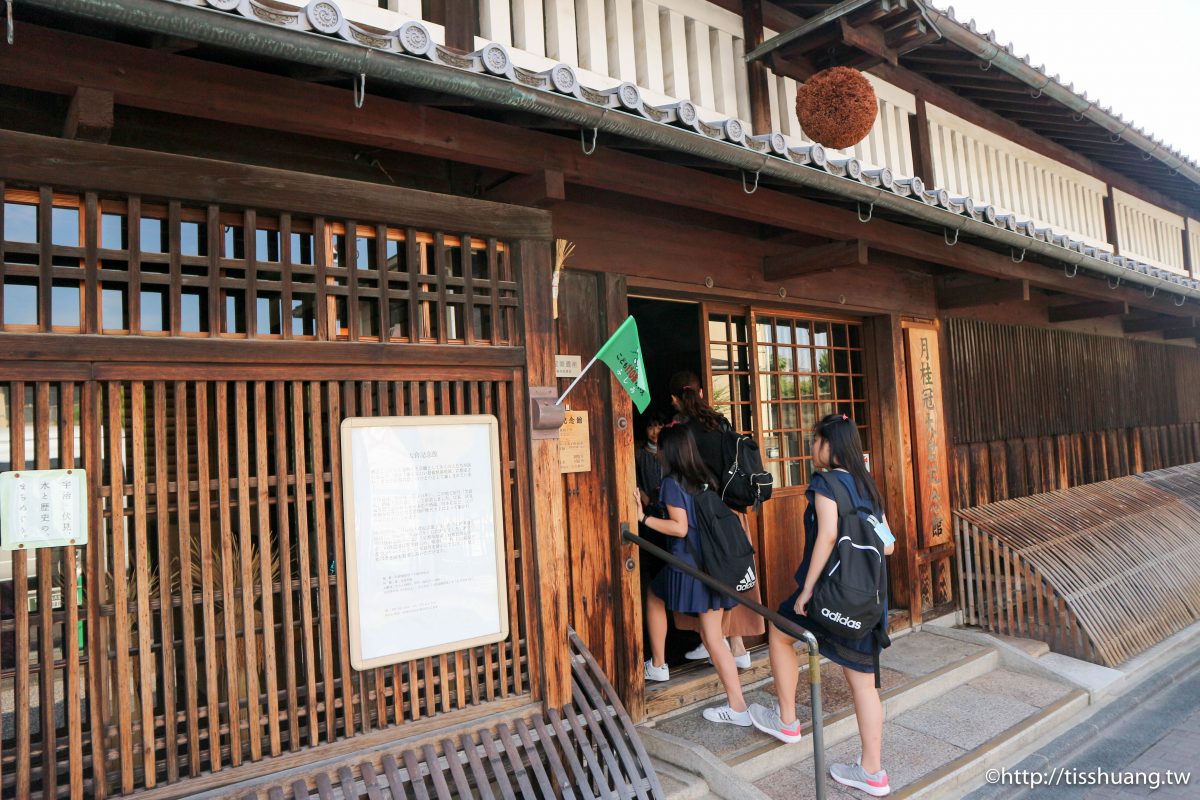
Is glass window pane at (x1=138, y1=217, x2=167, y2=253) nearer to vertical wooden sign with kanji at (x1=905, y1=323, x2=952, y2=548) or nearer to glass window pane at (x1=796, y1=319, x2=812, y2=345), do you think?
glass window pane at (x1=796, y1=319, x2=812, y2=345)

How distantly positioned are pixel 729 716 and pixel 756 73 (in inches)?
194

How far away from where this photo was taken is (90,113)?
2744 millimetres

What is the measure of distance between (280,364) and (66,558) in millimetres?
1085

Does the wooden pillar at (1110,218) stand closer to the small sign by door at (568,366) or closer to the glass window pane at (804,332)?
the glass window pane at (804,332)

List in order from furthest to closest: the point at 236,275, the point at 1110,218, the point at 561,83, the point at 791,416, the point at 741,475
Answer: the point at 1110,218
the point at 791,416
the point at 741,475
the point at 236,275
the point at 561,83

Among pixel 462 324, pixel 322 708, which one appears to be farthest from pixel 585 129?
pixel 322 708

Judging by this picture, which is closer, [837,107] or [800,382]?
[837,107]

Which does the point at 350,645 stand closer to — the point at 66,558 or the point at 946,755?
the point at 66,558

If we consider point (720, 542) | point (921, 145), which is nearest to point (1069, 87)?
point (921, 145)

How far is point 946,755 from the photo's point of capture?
16.0 ft

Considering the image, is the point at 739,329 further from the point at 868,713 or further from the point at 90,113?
the point at 90,113

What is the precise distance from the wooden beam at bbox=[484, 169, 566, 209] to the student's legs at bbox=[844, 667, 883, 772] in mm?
3199

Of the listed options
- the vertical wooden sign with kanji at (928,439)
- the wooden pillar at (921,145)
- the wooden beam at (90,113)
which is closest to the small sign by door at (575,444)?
the wooden beam at (90,113)

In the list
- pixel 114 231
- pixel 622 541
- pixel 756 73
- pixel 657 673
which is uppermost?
pixel 756 73
